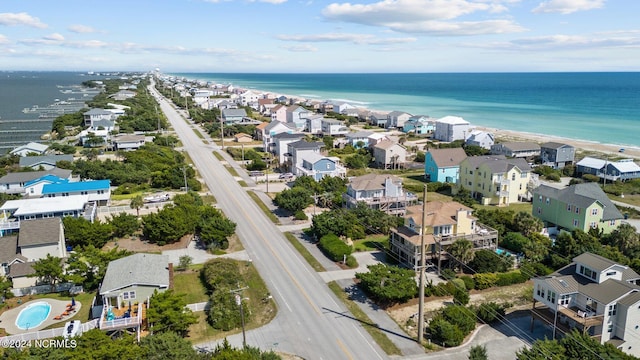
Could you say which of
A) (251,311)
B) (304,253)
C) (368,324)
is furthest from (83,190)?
(368,324)

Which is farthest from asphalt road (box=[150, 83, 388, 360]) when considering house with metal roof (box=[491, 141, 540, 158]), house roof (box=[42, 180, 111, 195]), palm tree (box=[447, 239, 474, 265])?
house with metal roof (box=[491, 141, 540, 158])

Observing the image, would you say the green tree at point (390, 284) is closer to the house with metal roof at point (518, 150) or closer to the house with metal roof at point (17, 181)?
the house with metal roof at point (17, 181)

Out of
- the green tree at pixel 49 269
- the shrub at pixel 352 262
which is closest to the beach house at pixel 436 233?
the shrub at pixel 352 262

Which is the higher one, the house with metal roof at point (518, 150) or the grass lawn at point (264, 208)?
the house with metal roof at point (518, 150)

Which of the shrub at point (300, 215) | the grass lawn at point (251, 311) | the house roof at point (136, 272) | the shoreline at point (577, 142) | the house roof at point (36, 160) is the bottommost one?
the grass lawn at point (251, 311)

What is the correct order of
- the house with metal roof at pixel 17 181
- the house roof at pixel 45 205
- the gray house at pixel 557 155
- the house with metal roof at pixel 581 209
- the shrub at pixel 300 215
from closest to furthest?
the house with metal roof at pixel 581 209 → the house roof at pixel 45 205 → the shrub at pixel 300 215 → the house with metal roof at pixel 17 181 → the gray house at pixel 557 155

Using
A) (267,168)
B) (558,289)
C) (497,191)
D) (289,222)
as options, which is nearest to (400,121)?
(267,168)
